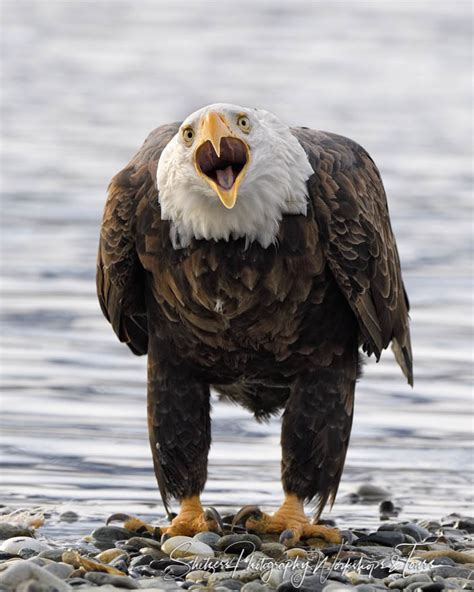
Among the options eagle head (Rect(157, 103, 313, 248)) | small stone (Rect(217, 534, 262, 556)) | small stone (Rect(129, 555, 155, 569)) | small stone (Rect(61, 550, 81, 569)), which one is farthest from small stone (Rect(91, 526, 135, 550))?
eagle head (Rect(157, 103, 313, 248))

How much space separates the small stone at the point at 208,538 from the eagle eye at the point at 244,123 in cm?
173

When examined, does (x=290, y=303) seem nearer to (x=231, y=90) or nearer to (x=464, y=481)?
(x=464, y=481)

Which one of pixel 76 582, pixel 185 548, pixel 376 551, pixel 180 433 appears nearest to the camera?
pixel 76 582

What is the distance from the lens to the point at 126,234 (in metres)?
7.21

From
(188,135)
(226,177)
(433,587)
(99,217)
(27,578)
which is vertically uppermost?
(188,135)

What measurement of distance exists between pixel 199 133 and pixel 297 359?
1210 mm

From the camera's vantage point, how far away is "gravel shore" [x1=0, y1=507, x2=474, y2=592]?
5879 millimetres

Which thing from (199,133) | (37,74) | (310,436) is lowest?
(310,436)

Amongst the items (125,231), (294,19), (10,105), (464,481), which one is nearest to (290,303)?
(125,231)

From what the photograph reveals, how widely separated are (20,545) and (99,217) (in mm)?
8190

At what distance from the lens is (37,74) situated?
25984mm

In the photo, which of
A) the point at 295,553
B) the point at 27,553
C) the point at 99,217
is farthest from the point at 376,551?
the point at 99,217

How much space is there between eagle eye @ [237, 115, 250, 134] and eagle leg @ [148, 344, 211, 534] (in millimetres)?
1184

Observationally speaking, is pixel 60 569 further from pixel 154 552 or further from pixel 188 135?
pixel 188 135
